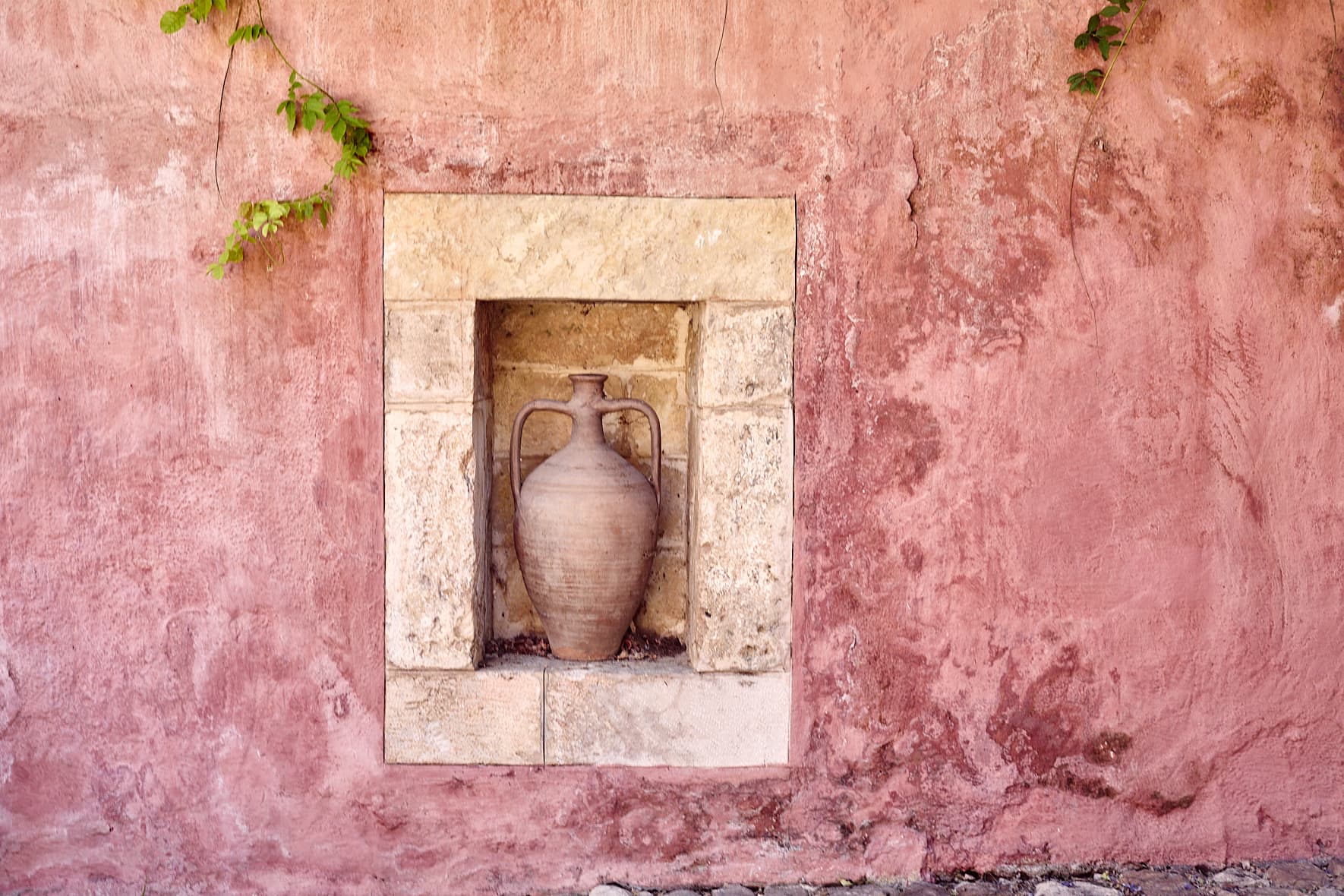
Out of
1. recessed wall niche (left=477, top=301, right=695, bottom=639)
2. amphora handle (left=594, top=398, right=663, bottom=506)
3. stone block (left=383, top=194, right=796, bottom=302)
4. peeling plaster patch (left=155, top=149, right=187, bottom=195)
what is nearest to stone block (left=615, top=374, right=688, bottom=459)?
recessed wall niche (left=477, top=301, right=695, bottom=639)

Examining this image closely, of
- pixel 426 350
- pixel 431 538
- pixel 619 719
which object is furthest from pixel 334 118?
pixel 619 719

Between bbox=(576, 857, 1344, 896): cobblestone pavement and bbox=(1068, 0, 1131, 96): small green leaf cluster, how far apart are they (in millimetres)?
1923

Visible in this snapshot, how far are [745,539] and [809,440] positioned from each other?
0.29 m

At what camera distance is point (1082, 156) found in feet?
8.13

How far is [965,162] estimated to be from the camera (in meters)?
2.46

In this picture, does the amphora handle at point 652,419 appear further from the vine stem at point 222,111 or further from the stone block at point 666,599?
the vine stem at point 222,111

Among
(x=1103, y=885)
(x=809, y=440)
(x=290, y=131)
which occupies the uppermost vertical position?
(x=290, y=131)

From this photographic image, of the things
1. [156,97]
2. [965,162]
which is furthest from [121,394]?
[965,162]

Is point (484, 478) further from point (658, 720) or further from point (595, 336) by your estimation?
point (658, 720)

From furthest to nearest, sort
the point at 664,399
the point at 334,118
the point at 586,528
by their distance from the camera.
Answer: the point at 664,399 → the point at 586,528 → the point at 334,118

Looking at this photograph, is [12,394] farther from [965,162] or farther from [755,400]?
[965,162]

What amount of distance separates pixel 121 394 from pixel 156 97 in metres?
0.70

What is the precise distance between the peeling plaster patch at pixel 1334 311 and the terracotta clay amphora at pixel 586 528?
1698mm

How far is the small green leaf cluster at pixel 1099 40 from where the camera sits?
2414 millimetres
